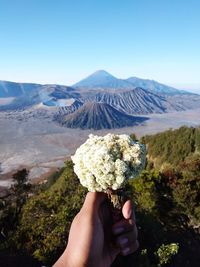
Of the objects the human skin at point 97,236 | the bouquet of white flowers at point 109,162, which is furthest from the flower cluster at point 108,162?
the human skin at point 97,236

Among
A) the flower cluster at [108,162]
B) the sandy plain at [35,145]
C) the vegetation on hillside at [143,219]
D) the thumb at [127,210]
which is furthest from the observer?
the sandy plain at [35,145]

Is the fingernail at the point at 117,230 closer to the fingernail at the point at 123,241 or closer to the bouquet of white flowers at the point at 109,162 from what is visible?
the fingernail at the point at 123,241

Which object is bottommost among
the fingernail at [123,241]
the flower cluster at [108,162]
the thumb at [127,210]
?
the fingernail at [123,241]

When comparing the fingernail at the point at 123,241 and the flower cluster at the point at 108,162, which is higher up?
the flower cluster at the point at 108,162

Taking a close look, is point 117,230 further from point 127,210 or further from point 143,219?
point 143,219

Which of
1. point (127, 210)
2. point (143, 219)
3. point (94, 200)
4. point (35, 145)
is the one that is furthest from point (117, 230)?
point (35, 145)

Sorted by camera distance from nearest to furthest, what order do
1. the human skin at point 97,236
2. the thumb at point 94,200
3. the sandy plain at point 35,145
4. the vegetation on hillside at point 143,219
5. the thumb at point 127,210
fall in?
the human skin at point 97,236
the thumb at point 94,200
the thumb at point 127,210
the vegetation on hillside at point 143,219
the sandy plain at point 35,145

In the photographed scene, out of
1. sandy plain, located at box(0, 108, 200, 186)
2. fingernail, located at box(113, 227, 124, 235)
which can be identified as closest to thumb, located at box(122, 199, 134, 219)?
fingernail, located at box(113, 227, 124, 235)
